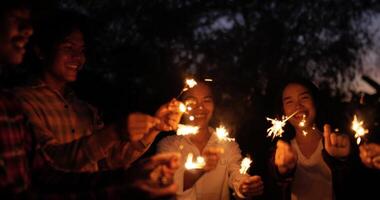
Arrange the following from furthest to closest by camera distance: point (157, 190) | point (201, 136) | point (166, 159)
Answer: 1. point (201, 136)
2. point (166, 159)
3. point (157, 190)

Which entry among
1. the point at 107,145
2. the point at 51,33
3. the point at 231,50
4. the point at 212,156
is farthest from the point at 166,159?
the point at 231,50

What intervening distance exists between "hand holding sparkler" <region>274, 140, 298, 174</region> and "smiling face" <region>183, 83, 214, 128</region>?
3.48ft

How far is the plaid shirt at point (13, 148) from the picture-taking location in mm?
2559

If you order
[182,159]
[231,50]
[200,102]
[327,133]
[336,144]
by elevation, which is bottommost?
[182,159]

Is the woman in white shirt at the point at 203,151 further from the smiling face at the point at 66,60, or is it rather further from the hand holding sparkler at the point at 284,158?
the smiling face at the point at 66,60

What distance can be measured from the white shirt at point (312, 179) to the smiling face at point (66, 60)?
295 cm

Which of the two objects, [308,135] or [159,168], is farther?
[308,135]

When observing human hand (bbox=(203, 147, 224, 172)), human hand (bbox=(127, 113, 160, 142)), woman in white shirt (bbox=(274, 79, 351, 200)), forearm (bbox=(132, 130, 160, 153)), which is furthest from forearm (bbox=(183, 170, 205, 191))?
human hand (bbox=(127, 113, 160, 142))

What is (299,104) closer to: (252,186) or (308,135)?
(308,135)

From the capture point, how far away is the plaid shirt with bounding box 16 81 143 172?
3.21 m

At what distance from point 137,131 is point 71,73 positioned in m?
1.14

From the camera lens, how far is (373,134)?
265 inches

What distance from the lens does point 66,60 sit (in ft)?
12.7

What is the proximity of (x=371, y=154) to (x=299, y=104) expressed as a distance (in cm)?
119
